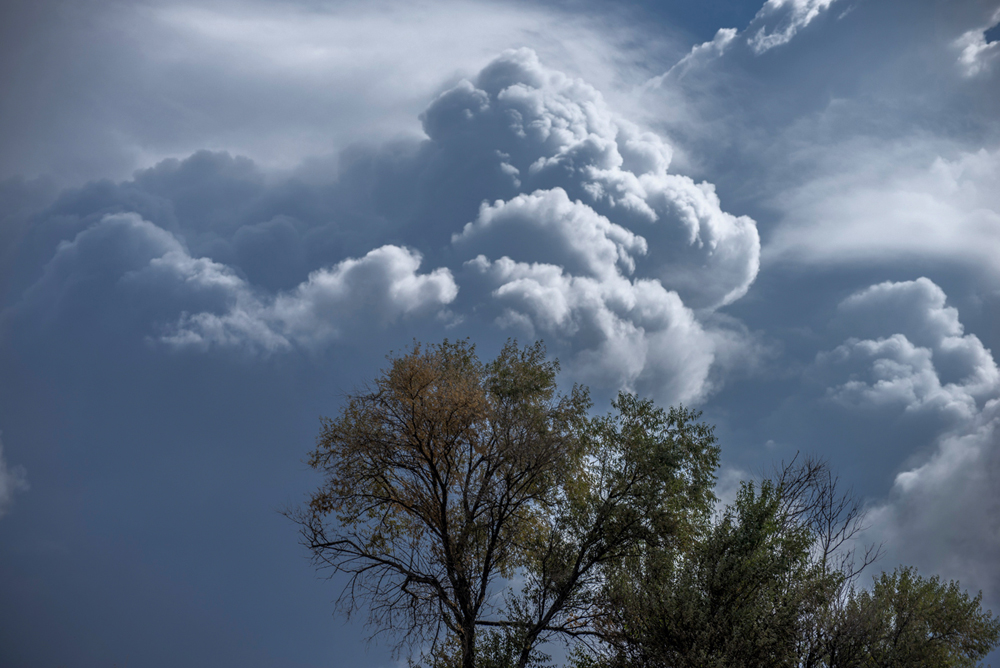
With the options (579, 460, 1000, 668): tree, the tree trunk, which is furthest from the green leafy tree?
the tree trunk

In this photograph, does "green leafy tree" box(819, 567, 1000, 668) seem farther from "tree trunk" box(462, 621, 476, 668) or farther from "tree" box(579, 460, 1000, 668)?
"tree trunk" box(462, 621, 476, 668)

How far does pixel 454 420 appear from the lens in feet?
88.3

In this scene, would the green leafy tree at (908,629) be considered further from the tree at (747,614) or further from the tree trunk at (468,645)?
the tree trunk at (468,645)

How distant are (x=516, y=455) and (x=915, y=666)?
51.2 ft

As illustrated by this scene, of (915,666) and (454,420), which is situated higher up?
(454,420)

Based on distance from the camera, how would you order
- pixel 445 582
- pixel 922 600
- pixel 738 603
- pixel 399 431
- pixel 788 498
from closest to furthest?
pixel 738 603
pixel 445 582
pixel 399 431
pixel 922 600
pixel 788 498

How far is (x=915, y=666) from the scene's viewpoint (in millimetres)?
22922

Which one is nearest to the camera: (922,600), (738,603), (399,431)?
(738,603)

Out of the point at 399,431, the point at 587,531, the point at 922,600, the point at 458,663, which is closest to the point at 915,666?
the point at 922,600

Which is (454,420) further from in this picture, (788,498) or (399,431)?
(788,498)

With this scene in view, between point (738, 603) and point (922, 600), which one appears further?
point (922, 600)

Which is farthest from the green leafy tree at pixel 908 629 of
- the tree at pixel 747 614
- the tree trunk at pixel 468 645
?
the tree trunk at pixel 468 645

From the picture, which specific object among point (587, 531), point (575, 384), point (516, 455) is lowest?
point (587, 531)

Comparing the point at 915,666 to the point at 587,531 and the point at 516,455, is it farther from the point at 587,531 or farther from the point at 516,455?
the point at 516,455
